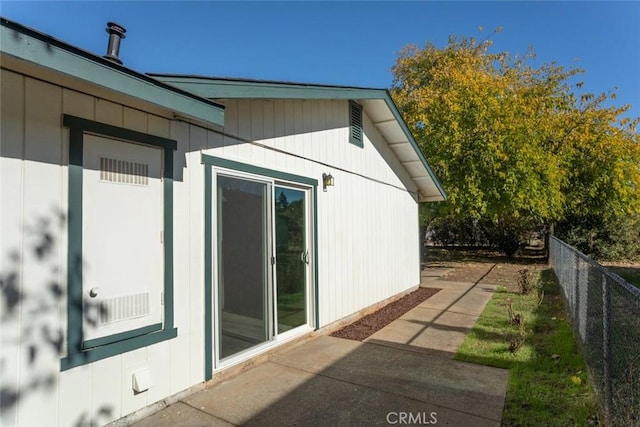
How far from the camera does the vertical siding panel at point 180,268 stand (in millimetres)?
3524

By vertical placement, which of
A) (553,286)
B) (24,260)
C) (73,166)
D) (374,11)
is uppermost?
(374,11)

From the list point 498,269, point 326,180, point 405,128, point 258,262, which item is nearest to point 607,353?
point 258,262

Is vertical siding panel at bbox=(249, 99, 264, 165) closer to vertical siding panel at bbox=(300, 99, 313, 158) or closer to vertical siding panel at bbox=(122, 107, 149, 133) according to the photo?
vertical siding panel at bbox=(300, 99, 313, 158)

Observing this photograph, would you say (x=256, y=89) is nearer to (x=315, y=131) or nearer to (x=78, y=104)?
(x=78, y=104)

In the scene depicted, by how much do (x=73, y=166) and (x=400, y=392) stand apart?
3.58 m

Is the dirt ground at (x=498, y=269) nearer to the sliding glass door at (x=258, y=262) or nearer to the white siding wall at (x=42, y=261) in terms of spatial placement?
the sliding glass door at (x=258, y=262)

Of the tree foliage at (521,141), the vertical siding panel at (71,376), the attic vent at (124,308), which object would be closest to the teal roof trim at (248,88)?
the vertical siding panel at (71,376)

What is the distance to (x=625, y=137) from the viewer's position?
1589 centimetres

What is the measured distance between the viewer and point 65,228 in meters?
2.73

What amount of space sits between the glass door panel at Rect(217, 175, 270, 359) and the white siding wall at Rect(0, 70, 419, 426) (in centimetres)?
32

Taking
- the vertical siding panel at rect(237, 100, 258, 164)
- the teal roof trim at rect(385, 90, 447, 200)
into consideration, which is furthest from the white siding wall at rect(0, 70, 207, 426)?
the teal roof trim at rect(385, 90, 447, 200)

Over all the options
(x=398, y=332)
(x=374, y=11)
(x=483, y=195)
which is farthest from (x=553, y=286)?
(x=374, y=11)

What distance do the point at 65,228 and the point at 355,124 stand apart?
5.41m

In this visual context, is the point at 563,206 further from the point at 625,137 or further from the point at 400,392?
the point at 400,392
